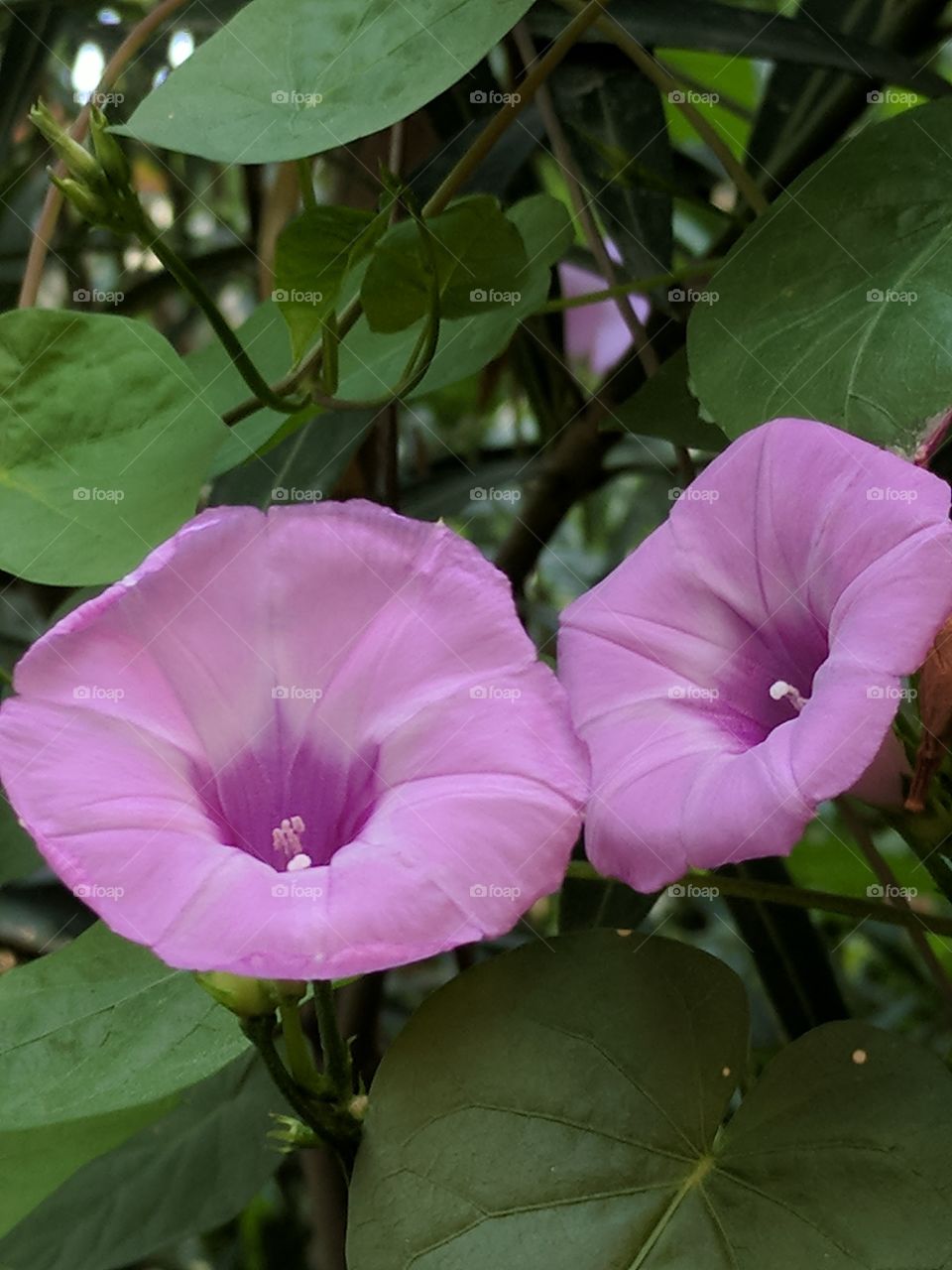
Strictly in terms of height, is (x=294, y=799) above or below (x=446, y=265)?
below

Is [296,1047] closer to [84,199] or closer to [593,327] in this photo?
[84,199]

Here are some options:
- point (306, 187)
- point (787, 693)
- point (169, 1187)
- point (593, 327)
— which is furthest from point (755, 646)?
point (593, 327)

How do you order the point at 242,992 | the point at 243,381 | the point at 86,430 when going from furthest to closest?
1. the point at 243,381
2. the point at 86,430
3. the point at 242,992

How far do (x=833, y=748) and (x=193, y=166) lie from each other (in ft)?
3.50

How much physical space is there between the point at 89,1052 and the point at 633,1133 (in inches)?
7.1

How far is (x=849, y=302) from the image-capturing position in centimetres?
45

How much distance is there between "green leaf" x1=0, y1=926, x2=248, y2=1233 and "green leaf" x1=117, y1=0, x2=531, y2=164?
0.88 feet

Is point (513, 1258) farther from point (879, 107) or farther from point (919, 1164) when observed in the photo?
point (879, 107)

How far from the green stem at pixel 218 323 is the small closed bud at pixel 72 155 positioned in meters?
0.02

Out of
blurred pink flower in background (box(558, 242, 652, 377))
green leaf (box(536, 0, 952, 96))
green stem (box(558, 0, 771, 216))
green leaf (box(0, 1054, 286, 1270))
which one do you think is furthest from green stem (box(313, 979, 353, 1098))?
blurred pink flower in background (box(558, 242, 652, 377))

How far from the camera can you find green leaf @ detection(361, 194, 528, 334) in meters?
0.48

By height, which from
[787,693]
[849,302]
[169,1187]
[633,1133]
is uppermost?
[849,302]

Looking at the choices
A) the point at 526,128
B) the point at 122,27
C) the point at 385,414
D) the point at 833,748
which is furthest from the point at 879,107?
the point at 833,748

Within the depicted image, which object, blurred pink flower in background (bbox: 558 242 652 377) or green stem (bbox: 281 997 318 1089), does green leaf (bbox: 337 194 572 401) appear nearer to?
green stem (bbox: 281 997 318 1089)
